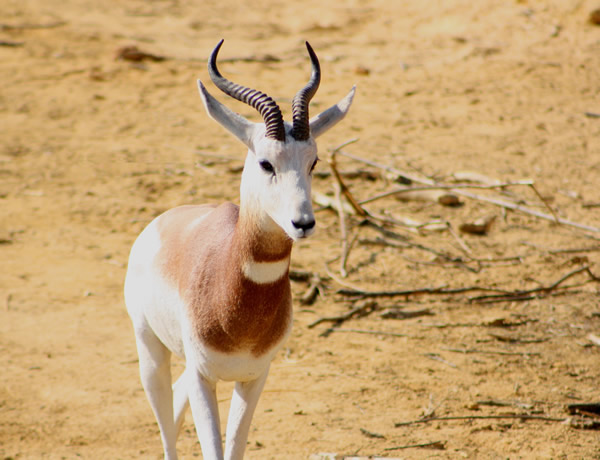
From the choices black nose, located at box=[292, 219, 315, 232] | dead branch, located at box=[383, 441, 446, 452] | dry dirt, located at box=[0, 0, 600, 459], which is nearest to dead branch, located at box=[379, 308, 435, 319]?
dry dirt, located at box=[0, 0, 600, 459]

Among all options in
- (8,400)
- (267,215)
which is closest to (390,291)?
(8,400)

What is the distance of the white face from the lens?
3.26m

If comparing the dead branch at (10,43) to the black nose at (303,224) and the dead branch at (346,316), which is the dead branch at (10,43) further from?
the black nose at (303,224)

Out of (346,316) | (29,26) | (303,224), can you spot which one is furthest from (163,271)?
(29,26)

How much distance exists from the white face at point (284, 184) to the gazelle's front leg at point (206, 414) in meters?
0.83

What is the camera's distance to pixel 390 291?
690 cm

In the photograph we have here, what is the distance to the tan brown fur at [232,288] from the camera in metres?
3.57

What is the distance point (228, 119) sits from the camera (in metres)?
3.57

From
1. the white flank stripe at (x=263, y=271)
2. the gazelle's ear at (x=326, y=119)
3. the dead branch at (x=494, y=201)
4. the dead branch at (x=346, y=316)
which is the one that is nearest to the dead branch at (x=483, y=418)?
the dead branch at (x=346, y=316)

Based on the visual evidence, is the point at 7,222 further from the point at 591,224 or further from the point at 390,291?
the point at 591,224

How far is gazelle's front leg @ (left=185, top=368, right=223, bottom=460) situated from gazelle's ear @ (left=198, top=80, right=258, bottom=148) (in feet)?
3.54

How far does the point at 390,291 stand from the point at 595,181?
3.75 m

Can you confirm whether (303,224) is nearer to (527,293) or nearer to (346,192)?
(527,293)

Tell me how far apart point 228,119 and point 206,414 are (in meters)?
1.32
